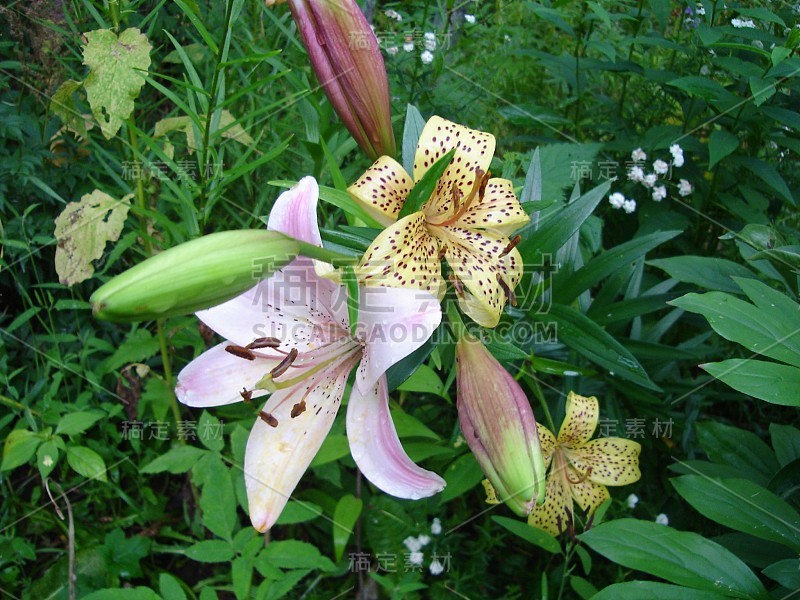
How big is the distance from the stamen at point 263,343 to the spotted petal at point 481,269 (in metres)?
0.21

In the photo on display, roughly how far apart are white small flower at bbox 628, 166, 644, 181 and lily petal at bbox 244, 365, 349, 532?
3.29ft

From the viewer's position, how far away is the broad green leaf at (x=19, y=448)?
1214 millimetres

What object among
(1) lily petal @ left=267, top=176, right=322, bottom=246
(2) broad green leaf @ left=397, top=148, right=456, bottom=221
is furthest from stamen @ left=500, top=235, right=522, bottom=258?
(1) lily petal @ left=267, top=176, right=322, bottom=246

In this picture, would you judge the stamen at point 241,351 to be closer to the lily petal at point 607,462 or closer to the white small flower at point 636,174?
the lily petal at point 607,462

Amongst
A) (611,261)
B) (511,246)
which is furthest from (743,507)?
(511,246)

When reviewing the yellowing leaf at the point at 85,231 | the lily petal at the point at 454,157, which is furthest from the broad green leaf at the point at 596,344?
the yellowing leaf at the point at 85,231

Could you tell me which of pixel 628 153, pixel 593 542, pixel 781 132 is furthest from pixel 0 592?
pixel 781 132

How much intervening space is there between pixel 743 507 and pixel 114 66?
1229 mm

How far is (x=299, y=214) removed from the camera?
707 millimetres

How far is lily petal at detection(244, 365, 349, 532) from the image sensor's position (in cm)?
73

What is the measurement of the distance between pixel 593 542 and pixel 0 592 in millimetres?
1137

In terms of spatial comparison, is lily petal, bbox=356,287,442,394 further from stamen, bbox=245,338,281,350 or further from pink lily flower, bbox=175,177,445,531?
stamen, bbox=245,338,281,350

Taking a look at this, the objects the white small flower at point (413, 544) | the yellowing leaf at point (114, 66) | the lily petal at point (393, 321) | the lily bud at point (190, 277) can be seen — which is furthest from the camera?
the white small flower at point (413, 544)

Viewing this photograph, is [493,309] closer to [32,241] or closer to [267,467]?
[267,467]
